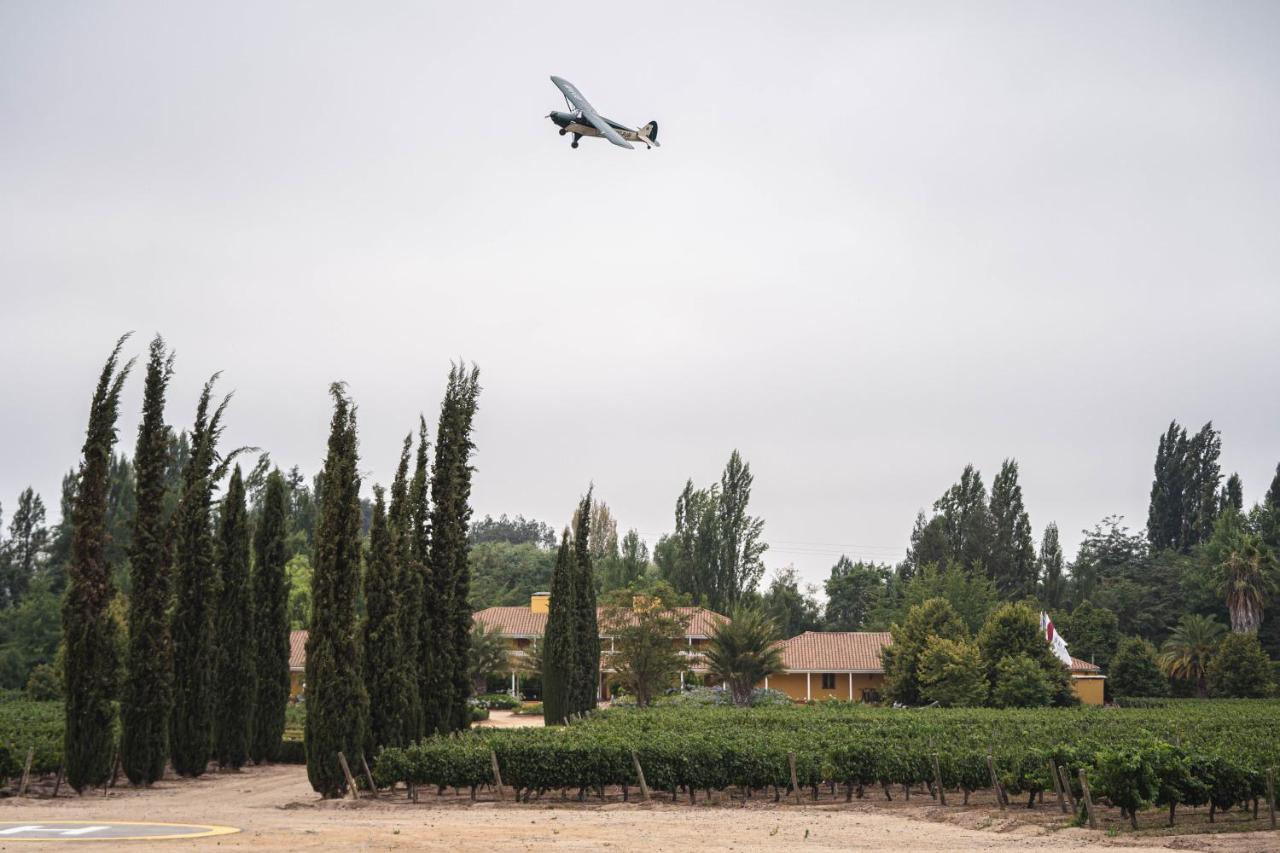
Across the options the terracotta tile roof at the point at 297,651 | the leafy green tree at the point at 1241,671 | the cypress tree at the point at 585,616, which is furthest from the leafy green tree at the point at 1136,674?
the terracotta tile roof at the point at 297,651

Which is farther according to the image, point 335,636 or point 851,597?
point 851,597

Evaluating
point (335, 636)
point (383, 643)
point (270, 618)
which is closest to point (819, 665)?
point (270, 618)

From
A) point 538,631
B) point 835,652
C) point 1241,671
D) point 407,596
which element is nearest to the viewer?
point 407,596

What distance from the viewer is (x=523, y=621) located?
6644 centimetres

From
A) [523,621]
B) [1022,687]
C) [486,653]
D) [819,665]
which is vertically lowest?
[1022,687]

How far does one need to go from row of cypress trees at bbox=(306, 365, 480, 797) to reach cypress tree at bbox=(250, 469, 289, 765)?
5024 millimetres

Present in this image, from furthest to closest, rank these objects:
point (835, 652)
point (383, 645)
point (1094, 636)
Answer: point (1094, 636), point (835, 652), point (383, 645)

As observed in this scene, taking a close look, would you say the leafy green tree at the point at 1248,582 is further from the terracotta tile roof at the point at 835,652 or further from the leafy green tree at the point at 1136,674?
the terracotta tile roof at the point at 835,652

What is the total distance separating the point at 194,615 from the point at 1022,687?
30.9 meters

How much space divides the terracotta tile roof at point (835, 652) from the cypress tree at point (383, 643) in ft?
110

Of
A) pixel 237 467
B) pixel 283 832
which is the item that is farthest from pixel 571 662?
pixel 283 832

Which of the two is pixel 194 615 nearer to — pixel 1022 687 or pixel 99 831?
pixel 99 831

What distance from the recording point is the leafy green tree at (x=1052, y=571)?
76125 millimetres

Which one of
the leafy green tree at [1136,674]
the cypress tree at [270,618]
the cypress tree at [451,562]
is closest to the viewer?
the cypress tree at [451,562]
